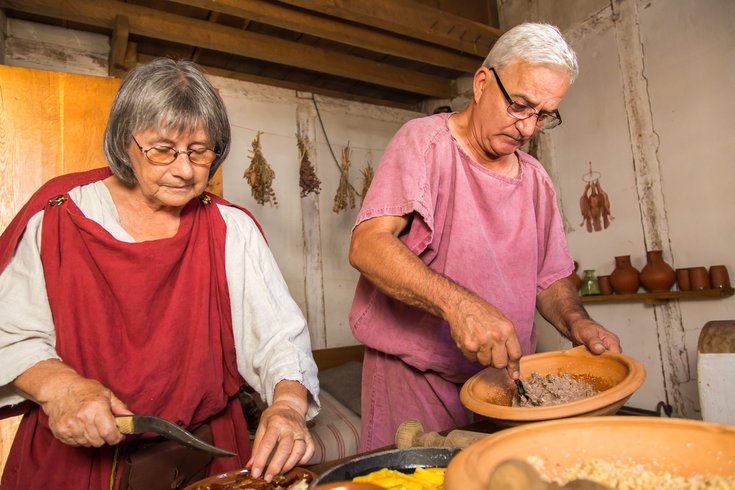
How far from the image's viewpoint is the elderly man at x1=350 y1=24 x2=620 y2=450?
155cm

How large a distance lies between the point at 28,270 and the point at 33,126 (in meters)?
2.25

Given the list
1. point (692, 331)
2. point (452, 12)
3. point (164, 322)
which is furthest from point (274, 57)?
point (692, 331)

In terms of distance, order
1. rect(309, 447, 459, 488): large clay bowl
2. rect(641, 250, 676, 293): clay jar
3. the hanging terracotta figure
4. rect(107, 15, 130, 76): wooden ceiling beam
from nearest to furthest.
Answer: rect(309, 447, 459, 488): large clay bowl, rect(641, 250, 676, 293): clay jar, rect(107, 15, 130, 76): wooden ceiling beam, the hanging terracotta figure

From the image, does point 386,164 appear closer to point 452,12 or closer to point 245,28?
point 245,28

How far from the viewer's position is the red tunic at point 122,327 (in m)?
1.32

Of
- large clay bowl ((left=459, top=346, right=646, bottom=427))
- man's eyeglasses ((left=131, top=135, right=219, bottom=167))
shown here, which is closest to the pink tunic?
large clay bowl ((left=459, top=346, right=646, bottom=427))

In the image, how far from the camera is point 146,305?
1.42m

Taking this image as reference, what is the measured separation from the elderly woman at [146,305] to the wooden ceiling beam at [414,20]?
10.0 feet

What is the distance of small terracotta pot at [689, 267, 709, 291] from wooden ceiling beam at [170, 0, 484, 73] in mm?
3095

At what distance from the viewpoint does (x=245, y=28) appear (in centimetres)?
481

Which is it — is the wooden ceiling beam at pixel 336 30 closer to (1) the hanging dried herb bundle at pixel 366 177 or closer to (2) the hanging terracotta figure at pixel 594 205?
(1) the hanging dried herb bundle at pixel 366 177

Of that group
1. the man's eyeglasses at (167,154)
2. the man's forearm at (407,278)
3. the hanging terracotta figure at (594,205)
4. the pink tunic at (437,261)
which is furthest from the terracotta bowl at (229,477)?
the hanging terracotta figure at (594,205)

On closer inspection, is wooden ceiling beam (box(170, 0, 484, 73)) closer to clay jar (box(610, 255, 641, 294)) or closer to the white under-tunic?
clay jar (box(610, 255, 641, 294))

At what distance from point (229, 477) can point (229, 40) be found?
181 inches
